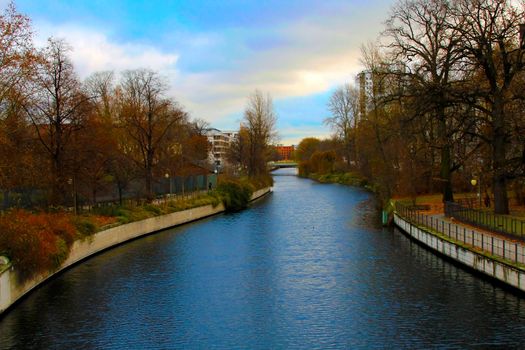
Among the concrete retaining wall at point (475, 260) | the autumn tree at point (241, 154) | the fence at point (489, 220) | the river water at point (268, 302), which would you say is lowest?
the river water at point (268, 302)

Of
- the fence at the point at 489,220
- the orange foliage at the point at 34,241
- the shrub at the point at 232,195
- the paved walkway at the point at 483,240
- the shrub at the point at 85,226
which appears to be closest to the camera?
the orange foliage at the point at 34,241

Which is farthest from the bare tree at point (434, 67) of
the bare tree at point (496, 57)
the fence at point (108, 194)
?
the fence at point (108, 194)

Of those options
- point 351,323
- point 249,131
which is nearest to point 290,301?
point 351,323

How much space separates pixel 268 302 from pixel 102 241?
15808 millimetres

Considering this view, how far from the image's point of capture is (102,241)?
33.2 metres

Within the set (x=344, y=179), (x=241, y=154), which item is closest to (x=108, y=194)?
(x=241, y=154)

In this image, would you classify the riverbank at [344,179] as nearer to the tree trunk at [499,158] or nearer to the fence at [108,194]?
the fence at [108,194]

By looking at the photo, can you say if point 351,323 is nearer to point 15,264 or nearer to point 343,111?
point 15,264

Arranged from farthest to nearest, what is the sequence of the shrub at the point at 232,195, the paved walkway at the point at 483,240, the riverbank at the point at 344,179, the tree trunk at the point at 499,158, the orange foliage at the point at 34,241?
the riverbank at the point at 344,179 < the shrub at the point at 232,195 < the tree trunk at the point at 499,158 < the paved walkway at the point at 483,240 < the orange foliage at the point at 34,241

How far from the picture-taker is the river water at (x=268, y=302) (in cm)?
1728

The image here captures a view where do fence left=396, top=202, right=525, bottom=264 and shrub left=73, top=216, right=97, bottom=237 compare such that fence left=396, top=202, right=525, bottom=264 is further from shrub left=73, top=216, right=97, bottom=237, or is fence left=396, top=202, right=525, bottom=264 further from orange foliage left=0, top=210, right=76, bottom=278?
shrub left=73, top=216, right=97, bottom=237

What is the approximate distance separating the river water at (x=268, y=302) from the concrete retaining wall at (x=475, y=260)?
0.55 m

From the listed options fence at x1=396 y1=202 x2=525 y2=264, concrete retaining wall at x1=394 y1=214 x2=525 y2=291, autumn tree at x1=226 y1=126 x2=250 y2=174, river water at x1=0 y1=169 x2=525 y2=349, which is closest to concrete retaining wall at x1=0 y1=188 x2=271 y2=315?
river water at x1=0 y1=169 x2=525 y2=349

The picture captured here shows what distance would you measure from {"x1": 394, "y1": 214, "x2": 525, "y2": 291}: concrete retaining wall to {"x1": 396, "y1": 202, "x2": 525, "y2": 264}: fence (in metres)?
0.44
